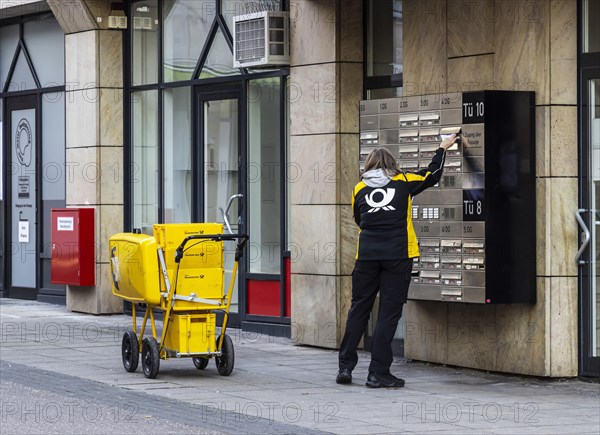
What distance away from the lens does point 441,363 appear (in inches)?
467

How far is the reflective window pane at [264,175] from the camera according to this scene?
14.5 meters

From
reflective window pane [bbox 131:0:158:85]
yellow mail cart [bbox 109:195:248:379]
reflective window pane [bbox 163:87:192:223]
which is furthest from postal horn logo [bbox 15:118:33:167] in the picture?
yellow mail cart [bbox 109:195:248:379]

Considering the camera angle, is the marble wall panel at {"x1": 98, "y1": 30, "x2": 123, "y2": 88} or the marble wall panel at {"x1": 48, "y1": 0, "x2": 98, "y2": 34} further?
A: the marble wall panel at {"x1": 98, "y1": 30, "x2": 123, "y2": 88}

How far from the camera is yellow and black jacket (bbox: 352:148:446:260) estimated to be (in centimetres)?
1048

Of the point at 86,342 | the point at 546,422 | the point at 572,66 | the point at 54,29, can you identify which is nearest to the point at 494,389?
the point at 546,422

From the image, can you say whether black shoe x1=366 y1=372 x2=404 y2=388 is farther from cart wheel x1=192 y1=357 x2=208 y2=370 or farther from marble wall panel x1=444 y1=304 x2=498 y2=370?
cart wheel x1=192 y1=357 x2=208 y2=370

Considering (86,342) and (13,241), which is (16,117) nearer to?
(13,241)

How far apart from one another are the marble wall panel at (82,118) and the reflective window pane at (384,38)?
16.2ft

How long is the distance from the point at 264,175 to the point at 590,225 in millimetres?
4764

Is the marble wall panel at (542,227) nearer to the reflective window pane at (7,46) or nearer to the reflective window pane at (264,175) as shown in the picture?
the reflective window pane at (264,175)

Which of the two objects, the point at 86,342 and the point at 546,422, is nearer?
the point at 546,422

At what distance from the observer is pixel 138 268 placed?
36.1 ft

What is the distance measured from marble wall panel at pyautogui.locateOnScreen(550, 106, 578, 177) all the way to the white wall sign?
7907mm

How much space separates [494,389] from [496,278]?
0.91m
